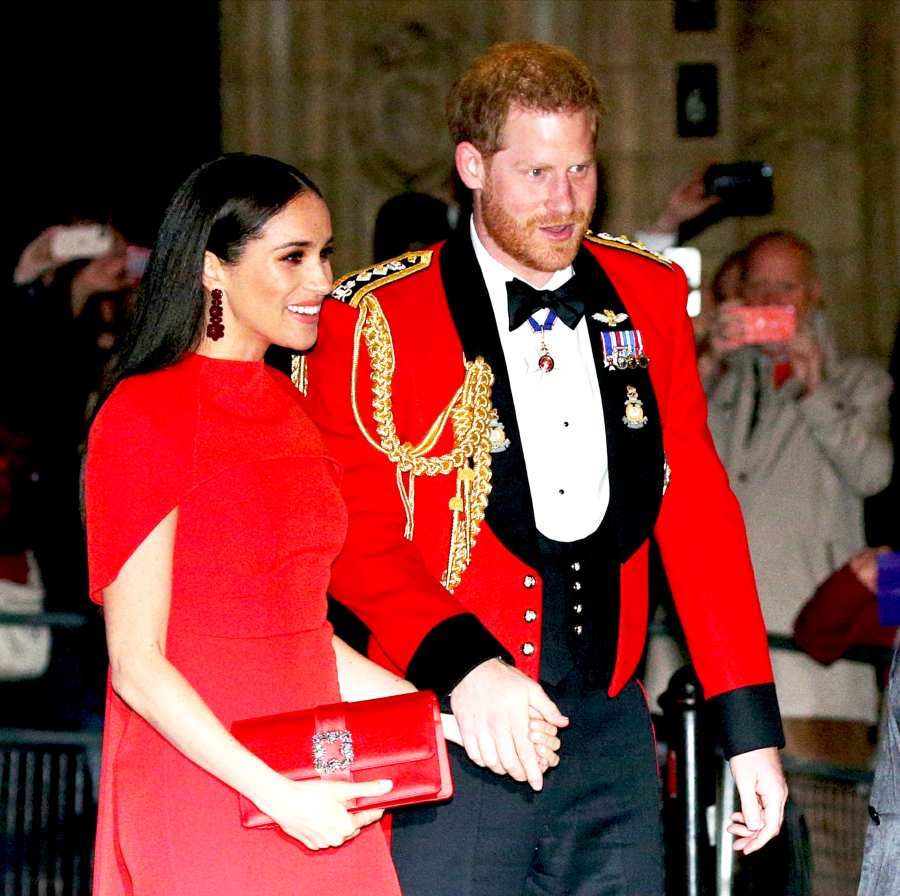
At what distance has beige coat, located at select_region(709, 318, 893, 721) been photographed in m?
5.32

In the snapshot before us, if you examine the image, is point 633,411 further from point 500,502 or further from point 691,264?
point 691,264

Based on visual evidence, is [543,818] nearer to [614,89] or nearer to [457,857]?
[457,857]

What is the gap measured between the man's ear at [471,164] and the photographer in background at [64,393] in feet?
6.95

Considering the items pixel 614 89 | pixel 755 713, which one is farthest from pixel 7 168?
pixel 755 713

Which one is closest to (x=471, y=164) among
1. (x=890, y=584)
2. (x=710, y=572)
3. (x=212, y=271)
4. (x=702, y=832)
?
(x=212, y=271)

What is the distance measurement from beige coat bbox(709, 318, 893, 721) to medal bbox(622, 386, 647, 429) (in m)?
2.40

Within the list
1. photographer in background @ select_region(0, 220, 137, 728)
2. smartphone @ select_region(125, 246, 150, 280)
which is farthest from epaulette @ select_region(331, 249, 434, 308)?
smartphone @ select_region(125, 246, 150, 280)

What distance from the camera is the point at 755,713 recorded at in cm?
301

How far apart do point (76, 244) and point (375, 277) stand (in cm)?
286

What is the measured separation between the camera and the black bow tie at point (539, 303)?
9.91ft

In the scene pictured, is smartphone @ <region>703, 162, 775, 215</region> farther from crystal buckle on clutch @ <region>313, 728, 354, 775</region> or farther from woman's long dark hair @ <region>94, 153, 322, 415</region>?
crystal buckle on clutch @ <region>313, 728, 354, 775</region>

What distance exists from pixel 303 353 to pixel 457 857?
0.83m

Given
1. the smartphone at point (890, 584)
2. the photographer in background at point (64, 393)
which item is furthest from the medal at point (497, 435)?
the photographer in background at point (64, 393)

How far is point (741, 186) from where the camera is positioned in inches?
239
